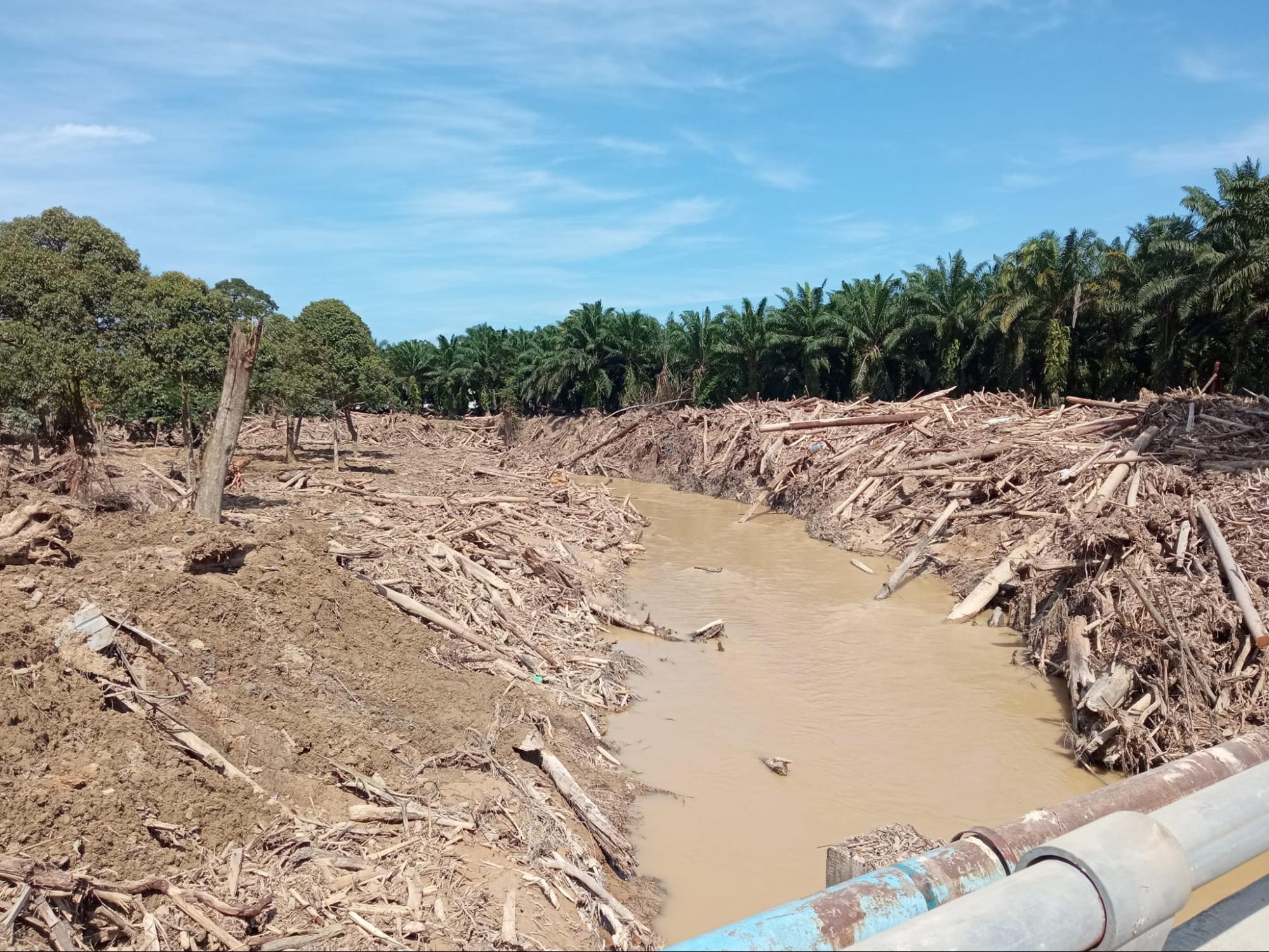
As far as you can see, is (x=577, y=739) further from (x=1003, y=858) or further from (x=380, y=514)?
(x=380, y=514)

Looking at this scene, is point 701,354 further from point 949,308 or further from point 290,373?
point 290,373

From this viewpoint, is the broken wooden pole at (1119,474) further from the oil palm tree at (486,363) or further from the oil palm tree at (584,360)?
the oil palm tree at (486,363)

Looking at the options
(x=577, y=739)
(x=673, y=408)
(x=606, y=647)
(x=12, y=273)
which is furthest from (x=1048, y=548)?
(x=673, y=408)

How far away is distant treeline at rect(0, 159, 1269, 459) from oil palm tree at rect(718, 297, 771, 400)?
0.08 metres

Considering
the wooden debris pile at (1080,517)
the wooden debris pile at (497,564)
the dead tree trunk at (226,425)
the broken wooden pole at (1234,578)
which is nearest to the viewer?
the broken wooden pole at (1234,578)

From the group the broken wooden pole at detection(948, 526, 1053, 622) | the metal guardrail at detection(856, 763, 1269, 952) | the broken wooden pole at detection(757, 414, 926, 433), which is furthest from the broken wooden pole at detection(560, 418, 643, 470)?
the metal guardrail at detection(856, 763, 1269, 952)

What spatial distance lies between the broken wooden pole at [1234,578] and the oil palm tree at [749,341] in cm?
2621

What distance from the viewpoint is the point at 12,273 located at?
591 inches

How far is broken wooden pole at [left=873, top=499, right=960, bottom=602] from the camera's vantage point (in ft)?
47.1

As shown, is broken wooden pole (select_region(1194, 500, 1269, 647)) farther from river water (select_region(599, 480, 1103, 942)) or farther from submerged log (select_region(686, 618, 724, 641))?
submerged log (select_region(686, 618, 724, 641))

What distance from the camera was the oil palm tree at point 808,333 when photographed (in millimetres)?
34719

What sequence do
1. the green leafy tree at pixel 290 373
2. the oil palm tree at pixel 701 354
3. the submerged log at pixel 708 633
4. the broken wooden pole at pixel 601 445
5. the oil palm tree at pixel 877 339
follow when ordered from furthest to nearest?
the oil palm tree at pixel 701 354 < the oil palm tree at pixel 877 339 < the broken wooden pole at pixel 601 445 < the green leafy tree at pixel 290 373 < the submerged log at pixel 708 633

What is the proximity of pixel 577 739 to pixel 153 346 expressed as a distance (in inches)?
411

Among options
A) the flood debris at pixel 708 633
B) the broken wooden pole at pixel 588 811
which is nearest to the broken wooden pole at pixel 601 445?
the flood debris at pixel 708 633
